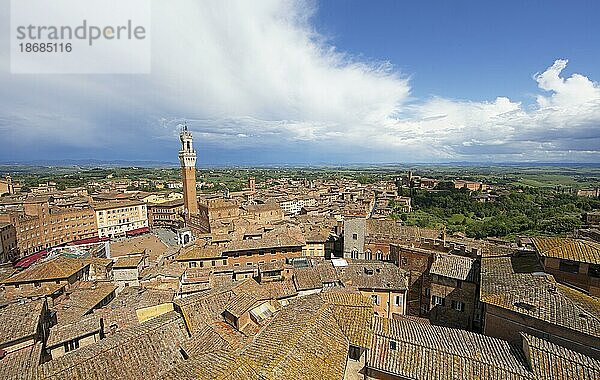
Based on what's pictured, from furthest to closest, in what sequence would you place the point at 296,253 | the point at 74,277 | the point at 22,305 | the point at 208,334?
1. the point at 296,253
2. the point at 74,277
3. the point at 22,305
4. the point at 208,334

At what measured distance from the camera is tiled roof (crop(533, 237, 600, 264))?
60.2 ft

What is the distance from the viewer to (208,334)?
1523 centimetres

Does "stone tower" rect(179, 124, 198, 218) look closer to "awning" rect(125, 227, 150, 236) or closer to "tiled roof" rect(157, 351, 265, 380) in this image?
"awning" rect(125, 227, 150, 236)

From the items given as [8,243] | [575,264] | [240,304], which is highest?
[575,264]

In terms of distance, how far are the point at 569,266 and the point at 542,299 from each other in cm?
499

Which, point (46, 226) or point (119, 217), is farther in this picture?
point (119, 217)

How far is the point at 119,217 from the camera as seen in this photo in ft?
234

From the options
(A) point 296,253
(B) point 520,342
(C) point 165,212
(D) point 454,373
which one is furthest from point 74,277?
(C) point 165,212

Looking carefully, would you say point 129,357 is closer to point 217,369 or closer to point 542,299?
point 217,369

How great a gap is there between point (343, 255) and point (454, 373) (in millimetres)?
21147

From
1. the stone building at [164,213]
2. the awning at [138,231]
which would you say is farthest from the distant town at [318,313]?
the stone building at [164,213]

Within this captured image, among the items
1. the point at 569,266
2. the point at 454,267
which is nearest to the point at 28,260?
the point at 454,267

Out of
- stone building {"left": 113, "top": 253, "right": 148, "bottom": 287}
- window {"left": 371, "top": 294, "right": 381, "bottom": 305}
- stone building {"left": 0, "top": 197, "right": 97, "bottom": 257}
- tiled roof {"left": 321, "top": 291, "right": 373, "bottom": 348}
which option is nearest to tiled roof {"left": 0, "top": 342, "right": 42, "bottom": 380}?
tiled roof {"left": 321, "top": 291, "right": 373, "bottom": 348}

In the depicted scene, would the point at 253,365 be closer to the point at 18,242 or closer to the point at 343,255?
the point at 343,255
